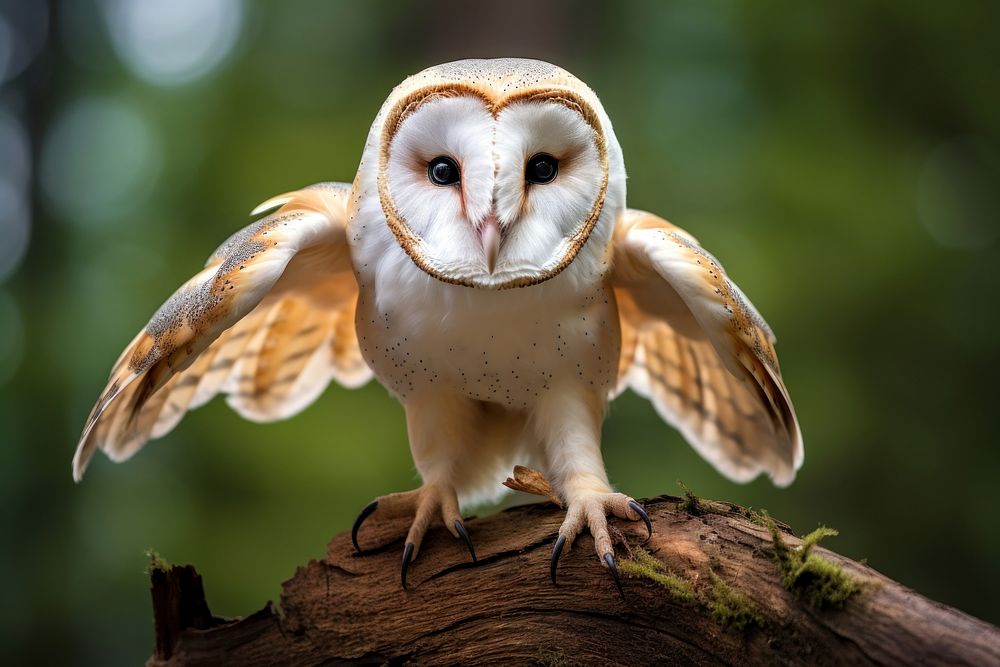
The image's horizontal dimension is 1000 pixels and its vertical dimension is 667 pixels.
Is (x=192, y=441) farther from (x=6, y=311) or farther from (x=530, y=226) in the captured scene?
(x=530, y=226)

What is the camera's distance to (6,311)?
2.74 metres

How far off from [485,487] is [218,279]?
667 mm

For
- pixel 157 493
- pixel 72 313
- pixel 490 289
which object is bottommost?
pixel 157 493

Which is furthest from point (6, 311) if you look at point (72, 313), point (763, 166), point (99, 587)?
point (763, 166)

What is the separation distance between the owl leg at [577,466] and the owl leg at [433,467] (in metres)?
0.15

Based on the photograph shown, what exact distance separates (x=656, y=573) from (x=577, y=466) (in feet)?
0.94

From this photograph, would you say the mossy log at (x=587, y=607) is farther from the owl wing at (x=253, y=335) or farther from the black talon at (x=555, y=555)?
the owl wing at (x=253, y=335)

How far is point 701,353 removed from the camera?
164cm

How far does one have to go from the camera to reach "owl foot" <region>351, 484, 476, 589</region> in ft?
4.15

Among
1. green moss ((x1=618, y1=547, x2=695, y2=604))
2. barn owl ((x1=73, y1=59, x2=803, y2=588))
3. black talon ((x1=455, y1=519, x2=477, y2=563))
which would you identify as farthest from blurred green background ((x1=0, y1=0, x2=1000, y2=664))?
green moss ((x1=618, y1=547, x2=695, y2=604))

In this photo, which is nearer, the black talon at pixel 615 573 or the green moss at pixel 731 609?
the green moss at pixel 731 609

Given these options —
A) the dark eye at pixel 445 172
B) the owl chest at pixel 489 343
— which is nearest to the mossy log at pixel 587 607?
the owl chest at pixel 489 343

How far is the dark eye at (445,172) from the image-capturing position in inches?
45.4

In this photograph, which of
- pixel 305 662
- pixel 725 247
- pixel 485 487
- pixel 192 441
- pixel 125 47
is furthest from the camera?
pixel 125 47
